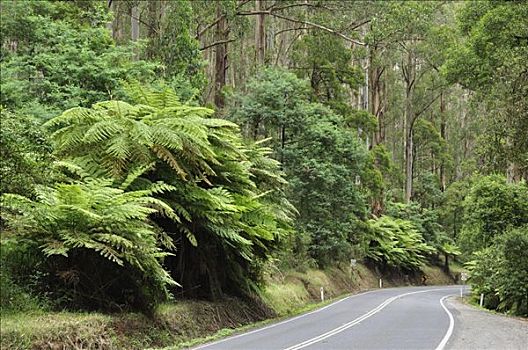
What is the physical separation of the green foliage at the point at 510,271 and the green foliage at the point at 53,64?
44.4 ft

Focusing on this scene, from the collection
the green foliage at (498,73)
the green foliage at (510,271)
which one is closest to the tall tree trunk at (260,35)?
the green foliage at (498,73)

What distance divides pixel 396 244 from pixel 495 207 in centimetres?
1916

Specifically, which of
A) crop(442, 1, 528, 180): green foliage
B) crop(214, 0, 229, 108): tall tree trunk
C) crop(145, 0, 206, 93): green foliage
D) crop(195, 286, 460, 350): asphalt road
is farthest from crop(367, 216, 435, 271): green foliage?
crop(145, 0, 206, 93): green foliage

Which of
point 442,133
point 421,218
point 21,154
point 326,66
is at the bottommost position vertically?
point 421,218

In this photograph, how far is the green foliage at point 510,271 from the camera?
2106 cm

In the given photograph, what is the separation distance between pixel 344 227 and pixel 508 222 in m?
9.18

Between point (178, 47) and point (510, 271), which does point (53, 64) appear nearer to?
point (178, 47)

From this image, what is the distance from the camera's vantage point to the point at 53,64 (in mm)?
15859

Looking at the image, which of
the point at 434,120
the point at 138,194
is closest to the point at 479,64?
the point at 138,194

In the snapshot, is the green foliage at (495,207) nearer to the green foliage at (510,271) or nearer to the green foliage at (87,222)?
the green foliage at (510,271)

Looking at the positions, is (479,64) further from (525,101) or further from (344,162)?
(344,162)

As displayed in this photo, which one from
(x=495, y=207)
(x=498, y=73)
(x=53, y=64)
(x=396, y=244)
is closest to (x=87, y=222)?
(x=53, y=64)

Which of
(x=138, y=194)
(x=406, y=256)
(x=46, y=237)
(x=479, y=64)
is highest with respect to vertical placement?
(x=479, y=64)

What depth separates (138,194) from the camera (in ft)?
33.7
